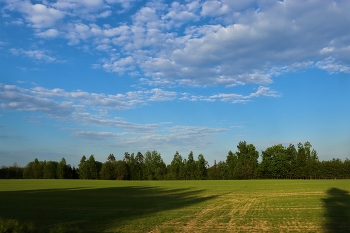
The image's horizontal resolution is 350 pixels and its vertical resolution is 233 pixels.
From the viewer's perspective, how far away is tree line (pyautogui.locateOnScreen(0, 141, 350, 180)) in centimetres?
13500

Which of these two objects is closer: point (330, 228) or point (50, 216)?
point (330, 228)

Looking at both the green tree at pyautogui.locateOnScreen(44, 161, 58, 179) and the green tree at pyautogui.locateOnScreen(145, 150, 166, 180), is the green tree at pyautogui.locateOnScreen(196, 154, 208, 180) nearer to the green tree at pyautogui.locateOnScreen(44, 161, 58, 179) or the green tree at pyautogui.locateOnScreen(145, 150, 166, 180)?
the green tree at pyautogui.locateOnScreen(145, 150, 166, 180)

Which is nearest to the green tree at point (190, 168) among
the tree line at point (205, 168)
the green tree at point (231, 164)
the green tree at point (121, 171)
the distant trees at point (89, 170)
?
the tree line at point (205, 168)

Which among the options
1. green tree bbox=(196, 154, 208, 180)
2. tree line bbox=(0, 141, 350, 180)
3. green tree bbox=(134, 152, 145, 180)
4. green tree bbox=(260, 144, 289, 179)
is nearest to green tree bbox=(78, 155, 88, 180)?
tree line bbox=(0, 141, 350, 180)

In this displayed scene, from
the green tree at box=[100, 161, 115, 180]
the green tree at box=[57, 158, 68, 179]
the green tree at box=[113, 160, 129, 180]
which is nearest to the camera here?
the green tree at box=[113, 160, 129, 180]

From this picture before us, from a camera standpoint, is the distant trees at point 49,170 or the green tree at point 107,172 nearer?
the green tree at point 107,172

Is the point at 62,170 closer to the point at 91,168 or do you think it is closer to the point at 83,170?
the point at 83,170

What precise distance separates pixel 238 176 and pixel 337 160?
39999 mm

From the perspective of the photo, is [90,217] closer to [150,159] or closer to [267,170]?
[267,170]

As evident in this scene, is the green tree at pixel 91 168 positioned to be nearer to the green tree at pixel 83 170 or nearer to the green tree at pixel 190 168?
the green tree at pixel 83 170

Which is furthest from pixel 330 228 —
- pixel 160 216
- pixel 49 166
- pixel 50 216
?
pixel 49 166

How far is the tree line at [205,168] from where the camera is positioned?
135000mm

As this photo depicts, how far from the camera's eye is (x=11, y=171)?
160m

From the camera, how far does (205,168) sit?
516 feet
